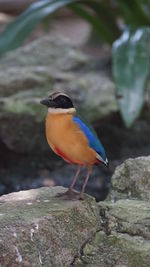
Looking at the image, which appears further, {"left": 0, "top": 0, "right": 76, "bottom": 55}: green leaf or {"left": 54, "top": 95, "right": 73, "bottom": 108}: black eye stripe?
{"left": 0, "top": 0, "right": 76, "bottom": 55}: green leaf

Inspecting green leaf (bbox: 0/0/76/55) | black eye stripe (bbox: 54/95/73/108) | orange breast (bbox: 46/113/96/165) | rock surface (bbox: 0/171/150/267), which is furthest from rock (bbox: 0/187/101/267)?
green leaf (bbox: 0/0/76/55)

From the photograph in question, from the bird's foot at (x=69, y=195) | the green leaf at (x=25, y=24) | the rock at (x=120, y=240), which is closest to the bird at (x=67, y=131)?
the bird's foot at (x=69, y=195)

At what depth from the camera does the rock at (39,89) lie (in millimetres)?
6055

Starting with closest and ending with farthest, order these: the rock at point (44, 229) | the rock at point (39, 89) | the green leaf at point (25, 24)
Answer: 1. the rock at point (44, 229)
2. the rock at point (39, 89)
3. the green leaf at point (25, 24)

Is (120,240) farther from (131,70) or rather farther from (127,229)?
(131,70)

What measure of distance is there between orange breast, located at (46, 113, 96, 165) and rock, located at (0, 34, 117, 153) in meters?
2.58

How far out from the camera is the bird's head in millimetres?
3432

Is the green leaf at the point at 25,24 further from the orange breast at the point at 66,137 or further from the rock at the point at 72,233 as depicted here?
the rock at the point at 72,233

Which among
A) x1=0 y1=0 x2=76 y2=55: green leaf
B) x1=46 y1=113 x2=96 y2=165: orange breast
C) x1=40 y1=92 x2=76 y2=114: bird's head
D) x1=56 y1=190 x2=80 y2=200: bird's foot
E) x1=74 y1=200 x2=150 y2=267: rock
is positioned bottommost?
x1=74 y1=200 x2=150 y2=267: rock

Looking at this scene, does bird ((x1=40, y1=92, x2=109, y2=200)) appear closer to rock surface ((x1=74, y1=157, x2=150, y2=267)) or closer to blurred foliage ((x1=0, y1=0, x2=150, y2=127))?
rock surface ((x1=74, y1=157, x2=150, y2=267))

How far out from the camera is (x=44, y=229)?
3.15 metres

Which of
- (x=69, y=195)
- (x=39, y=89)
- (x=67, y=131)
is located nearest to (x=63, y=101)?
(x=67, y=131)

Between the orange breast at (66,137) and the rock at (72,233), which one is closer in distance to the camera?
the rock at (72,233)

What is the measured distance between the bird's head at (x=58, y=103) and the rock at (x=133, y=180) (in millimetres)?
756
